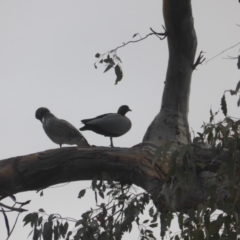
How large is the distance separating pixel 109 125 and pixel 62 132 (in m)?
0.46

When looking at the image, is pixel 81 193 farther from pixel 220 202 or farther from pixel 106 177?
pixel 220 202

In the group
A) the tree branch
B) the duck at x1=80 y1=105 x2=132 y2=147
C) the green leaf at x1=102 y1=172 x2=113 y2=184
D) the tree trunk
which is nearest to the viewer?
the green leaf at x1=102 y1=172 x2=113 y2=184

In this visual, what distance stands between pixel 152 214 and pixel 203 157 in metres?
0.52

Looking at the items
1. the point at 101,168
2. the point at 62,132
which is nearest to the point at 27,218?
the point at 101,168

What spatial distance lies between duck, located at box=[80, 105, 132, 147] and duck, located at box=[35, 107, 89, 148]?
176 mm

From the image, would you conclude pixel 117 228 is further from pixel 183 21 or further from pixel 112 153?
pixel 183 21

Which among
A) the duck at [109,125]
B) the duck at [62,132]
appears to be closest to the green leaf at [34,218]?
the duck at [109,125]

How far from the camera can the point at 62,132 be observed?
648 cm

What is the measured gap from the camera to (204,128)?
3.12 m

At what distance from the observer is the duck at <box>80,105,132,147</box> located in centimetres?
618

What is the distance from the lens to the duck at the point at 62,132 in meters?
6.41

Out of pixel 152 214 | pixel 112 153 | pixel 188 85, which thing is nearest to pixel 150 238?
pixel 152 214

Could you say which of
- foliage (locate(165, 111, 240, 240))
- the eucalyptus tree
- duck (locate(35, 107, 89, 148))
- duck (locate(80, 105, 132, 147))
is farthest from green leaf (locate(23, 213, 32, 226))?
duck (locate(35, 107, 89, 148))

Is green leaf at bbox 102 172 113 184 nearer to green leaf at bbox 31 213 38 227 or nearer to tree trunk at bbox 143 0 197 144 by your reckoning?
green leaf at bbox 31 213 38 227
